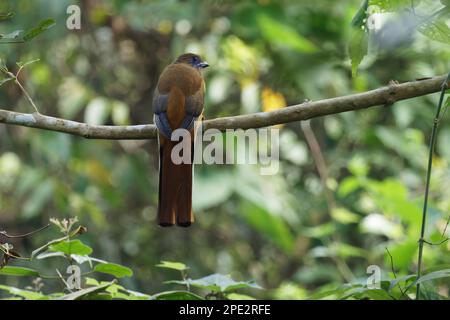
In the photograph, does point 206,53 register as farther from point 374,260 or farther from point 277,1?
point 374,260

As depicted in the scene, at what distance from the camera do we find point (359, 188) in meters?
5.46

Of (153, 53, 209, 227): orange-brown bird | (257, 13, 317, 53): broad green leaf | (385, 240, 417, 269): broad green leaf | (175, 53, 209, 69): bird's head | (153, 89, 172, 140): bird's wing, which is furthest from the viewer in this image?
(257, 13, 317, 53): broad green leaf

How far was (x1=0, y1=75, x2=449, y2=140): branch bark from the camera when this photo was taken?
7.80 feet

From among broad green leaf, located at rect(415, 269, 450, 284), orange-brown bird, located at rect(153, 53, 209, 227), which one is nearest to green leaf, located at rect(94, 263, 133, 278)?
orange-brown bird, located at rect(153, 53, 209, 227)

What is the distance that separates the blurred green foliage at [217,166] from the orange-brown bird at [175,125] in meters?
1.31

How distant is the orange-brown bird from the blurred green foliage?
1.31 metres

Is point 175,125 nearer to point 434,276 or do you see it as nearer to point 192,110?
point 192,110

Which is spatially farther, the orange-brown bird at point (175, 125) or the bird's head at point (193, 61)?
the bird's head at point (193, 61)

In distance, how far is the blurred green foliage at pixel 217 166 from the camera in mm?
4820

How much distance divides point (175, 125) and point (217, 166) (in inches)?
69.4

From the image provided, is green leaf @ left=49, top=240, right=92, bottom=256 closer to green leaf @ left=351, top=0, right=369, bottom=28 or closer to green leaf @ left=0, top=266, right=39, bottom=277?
green leaf @ left=0, top=266, right=39, bottom=277

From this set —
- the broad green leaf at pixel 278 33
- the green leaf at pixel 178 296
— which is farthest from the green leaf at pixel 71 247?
the broad green leaf at pixel 278 33

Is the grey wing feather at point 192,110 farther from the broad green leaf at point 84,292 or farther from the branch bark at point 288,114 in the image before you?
the broad green leaf at point 84,292

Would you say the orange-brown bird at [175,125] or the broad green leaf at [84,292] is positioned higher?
the orange-brown bird at [175,125]
